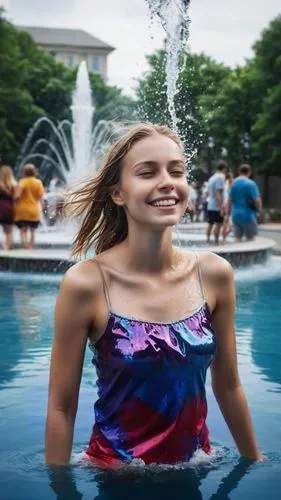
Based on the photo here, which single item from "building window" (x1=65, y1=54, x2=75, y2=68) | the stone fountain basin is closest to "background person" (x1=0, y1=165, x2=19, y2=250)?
the stone fountain basin

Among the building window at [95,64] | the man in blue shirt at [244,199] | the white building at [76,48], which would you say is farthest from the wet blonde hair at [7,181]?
the building window at [95,64]

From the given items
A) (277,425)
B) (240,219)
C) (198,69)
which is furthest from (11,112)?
(277,425)

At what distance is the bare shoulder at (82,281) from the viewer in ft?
8.73

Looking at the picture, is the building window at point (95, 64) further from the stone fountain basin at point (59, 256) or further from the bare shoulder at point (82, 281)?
the bare shoulder at point (82, 281)

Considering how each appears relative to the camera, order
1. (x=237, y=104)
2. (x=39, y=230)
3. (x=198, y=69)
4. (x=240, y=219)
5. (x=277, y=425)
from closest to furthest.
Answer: (x=277, y=425) → (x=240, y=219) → (x=39, y=230) → (x=237, y=104) → (x=198, y=69)

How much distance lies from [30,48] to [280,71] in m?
33.4

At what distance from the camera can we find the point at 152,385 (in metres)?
2.70

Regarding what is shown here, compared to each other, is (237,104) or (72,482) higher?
(237,104)

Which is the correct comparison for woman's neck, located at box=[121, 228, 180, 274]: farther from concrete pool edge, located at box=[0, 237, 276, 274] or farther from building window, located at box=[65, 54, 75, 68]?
building window, located at box=[65, 54, 75, 68]

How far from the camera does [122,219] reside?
2916mm

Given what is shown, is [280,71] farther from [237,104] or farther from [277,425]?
[277,425]

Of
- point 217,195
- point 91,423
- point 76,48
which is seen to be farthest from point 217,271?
point 76,48

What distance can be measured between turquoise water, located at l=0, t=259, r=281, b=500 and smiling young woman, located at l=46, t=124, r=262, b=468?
17 cm

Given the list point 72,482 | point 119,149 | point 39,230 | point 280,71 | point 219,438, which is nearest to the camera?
point 119,149
